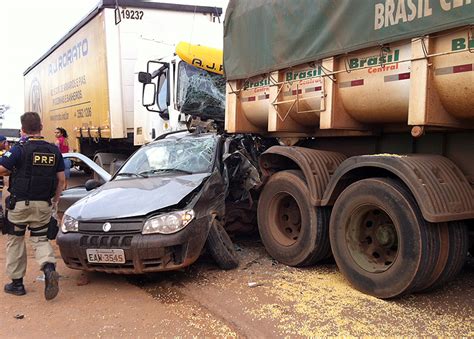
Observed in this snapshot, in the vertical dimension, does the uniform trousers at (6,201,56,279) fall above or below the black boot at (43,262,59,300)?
above

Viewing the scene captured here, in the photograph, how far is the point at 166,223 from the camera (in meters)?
4.44

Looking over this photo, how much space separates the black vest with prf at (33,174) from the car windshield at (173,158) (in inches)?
53.3

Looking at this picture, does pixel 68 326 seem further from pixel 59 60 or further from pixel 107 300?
pixel 59 60

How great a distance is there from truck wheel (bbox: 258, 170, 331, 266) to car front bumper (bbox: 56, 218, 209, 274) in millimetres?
1082

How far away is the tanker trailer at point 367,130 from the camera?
11.9ft

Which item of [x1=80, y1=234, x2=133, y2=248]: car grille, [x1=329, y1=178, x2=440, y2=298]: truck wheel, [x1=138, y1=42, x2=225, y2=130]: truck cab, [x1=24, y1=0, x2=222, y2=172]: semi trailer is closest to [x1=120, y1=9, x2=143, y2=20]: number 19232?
[x1=24, y1=0, x2=222, y2=172]: semi trailer

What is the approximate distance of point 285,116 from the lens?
17.4 feet

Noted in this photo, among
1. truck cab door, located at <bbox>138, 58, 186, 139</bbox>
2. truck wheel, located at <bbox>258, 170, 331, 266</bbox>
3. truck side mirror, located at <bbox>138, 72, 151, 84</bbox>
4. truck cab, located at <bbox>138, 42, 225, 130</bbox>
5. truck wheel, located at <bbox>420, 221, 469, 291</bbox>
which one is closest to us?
truck wheel, located at <bbox>420, 221, 469, 291</bbox>

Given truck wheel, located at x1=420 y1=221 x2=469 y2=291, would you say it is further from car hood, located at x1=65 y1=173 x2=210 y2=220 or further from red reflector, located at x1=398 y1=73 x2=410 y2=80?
car hood, located at x1=65 y1=173 x2=210 y2=220

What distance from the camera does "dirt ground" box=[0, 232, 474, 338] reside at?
11.6ft

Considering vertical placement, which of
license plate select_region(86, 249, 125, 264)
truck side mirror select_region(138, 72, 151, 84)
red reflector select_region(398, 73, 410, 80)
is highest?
truck side mirror select_region(138, 72, 151, 84)

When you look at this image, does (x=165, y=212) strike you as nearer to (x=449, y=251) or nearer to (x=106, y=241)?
(x=106, y=241)

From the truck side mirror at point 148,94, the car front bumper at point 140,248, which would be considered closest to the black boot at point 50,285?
the car front bumper at point 140,248

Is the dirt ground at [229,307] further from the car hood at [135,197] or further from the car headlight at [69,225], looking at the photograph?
the car hood at [135,197]
